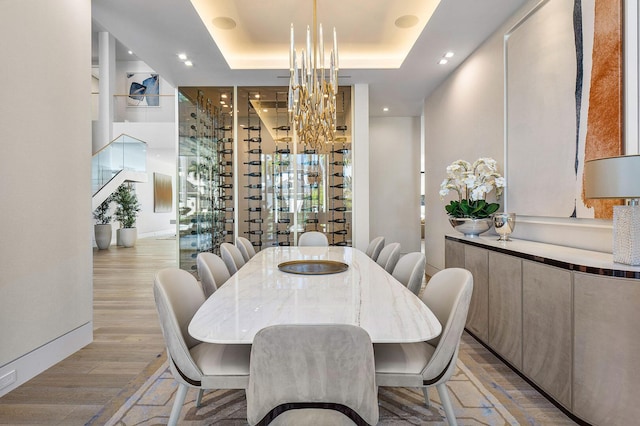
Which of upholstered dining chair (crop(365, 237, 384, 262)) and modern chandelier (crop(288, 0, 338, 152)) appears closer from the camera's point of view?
modern chandelier (crop(288, 0, 338, 152))

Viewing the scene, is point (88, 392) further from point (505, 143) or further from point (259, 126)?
point (259, 126)

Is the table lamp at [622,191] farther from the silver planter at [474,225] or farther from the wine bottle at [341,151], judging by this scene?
the wine bottle at [341,151]

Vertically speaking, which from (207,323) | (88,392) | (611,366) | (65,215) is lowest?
(88,392)

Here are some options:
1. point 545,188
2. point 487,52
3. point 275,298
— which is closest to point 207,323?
point 275,298

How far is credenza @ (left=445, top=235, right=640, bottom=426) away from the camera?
4.85 feet

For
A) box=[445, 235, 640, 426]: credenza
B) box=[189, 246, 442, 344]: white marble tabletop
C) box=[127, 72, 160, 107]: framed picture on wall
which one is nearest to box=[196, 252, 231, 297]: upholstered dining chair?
box=[189, 246, 442, 344]: white marble tabletop

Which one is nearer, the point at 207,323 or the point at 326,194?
the point at 207,323

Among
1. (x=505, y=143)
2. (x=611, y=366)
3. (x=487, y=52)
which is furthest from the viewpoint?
(x=487, y=52)

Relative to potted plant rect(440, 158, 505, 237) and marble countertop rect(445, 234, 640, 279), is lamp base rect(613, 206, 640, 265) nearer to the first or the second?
marble countertop rect(445, 234, 640, 279)

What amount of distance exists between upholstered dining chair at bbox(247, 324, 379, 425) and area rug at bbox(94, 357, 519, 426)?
0.86 meters

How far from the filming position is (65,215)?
2.50 m

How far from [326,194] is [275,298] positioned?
12.5 feet

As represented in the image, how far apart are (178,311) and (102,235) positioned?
27.2 feet

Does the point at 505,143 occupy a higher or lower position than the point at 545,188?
higher
